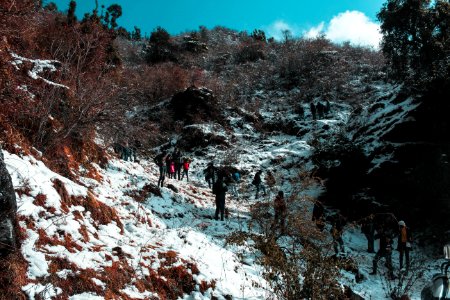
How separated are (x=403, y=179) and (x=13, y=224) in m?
15.9

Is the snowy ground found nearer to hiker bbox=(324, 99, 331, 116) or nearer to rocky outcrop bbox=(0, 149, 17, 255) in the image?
rocky outcrop bbox=(0, 149, 17, 255)

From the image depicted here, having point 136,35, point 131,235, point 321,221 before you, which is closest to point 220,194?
point 321,221

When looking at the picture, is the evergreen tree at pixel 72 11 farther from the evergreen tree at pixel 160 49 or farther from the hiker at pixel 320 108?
the evergreen tree at pixel 160 49

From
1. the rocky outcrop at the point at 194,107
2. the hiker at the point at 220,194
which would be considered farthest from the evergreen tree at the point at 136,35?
the hiker at the point at 220,194

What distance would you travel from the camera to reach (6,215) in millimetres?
4918

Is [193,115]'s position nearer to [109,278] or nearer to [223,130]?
[223,130]

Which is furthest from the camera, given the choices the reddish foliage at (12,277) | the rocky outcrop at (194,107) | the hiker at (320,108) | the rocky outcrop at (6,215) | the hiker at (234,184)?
the rocky outcrop at (194,107)

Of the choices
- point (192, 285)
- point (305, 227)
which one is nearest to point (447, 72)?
point (305, 227)

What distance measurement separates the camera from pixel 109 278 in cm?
573

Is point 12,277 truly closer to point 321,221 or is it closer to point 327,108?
point 321,221

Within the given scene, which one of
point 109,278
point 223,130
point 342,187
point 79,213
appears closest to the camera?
point 109,278

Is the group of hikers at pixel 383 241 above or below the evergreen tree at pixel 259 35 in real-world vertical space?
below

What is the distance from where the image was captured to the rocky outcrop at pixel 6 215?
15.6 feet

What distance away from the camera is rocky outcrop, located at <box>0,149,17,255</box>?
15.6 feet
